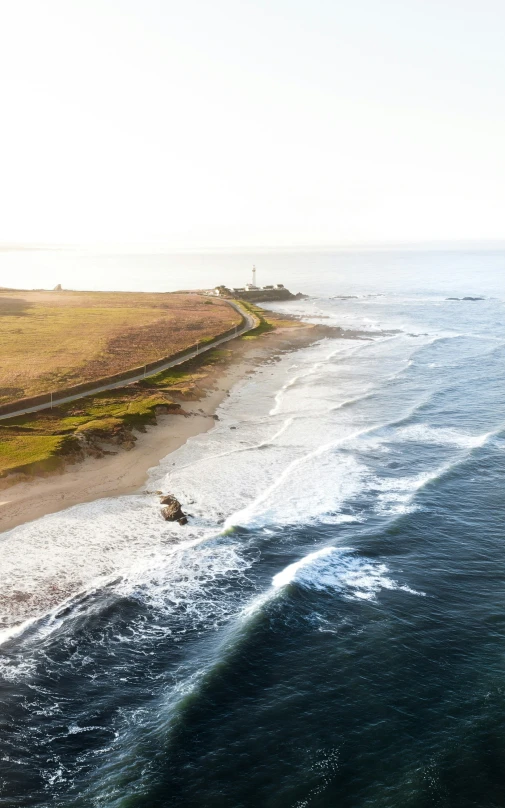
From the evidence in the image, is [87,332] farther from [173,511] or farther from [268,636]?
[268,636]

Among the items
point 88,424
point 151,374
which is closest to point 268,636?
point 88,424

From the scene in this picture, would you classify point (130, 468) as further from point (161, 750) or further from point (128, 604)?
point (161, 750)

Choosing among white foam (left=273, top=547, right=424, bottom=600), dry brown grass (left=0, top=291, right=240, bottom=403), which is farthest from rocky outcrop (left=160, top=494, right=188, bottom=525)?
dry brown grass (left=0, top=291, right=240, bottom=403)

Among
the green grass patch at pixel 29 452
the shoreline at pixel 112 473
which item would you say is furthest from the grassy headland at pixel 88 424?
the shoreline at pixel 112 473

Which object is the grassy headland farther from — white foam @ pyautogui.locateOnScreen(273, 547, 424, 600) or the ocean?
white foam @ pyautogui.locateOnScreen(273, 547, 424, 600)

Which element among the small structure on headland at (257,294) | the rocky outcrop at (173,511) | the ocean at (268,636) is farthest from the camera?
the small structure on headland at (257,294)

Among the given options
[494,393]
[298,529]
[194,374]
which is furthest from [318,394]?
[298,529]

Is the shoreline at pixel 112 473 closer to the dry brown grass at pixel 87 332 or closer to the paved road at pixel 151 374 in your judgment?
the paved road at pixel 151 374
